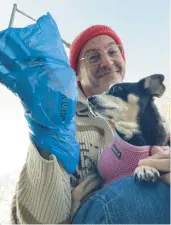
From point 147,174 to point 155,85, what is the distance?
0.85 metres

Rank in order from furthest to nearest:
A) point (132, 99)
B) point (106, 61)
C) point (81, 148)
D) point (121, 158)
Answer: point (106, 61) < point (132, 99) < point (81, 148) < point (121, 158)

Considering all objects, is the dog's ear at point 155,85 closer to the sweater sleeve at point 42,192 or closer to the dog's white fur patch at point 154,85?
the dog's white fur patch at point 154,85

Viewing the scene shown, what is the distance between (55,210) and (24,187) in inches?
7.4

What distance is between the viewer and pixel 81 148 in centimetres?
183

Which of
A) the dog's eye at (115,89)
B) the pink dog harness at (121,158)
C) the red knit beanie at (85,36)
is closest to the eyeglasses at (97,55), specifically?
the red knit beanie at (85,36)

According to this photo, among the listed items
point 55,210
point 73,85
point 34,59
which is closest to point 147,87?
point 73,85

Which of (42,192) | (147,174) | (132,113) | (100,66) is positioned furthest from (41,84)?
(100,66)

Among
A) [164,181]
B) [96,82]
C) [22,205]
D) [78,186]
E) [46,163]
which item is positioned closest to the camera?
[164,181]

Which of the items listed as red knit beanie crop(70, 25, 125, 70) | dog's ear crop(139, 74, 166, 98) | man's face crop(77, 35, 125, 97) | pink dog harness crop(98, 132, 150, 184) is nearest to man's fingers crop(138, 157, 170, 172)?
pink dog harness crop(98, 132, 150, 184)

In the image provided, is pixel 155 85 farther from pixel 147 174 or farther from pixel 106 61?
pixel 147 174

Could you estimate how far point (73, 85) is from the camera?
1449mm

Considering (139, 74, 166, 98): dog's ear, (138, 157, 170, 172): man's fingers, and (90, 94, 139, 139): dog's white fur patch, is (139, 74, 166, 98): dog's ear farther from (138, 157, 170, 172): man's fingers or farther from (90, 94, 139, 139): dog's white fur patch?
(138, 157, 170, 172): man's fingers

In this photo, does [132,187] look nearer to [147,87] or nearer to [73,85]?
[73,85]

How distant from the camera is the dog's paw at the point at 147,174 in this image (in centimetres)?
113
